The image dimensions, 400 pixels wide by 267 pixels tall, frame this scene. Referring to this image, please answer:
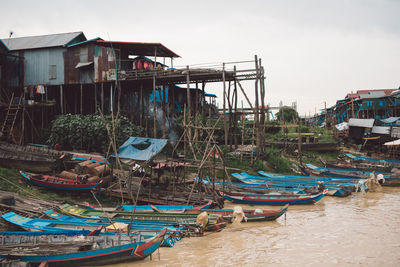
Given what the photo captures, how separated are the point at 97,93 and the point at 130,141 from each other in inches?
414

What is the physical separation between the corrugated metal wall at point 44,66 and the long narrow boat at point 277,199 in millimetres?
15912

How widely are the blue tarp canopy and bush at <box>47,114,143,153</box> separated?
4619mm

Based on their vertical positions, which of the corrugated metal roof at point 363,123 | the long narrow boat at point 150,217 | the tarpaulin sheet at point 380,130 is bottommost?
the long narrow boat at point 150,217

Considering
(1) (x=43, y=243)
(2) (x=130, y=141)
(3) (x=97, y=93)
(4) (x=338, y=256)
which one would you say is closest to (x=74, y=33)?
(3) (x=97, y=93)

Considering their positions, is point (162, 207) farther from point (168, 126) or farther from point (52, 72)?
point (52, 72)

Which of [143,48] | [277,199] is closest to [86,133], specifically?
[143,48]

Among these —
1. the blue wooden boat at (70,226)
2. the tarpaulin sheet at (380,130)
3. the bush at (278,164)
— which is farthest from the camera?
the tarpaulin sheet at (380,130)

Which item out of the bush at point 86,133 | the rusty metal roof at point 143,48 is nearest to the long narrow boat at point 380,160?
the rusty metal roof at point 143,48

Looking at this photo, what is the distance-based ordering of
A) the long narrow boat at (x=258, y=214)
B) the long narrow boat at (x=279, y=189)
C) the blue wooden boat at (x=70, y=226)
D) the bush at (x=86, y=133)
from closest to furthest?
the blue wooden boat at (x=70, y=226)
the long narrow boat at (x=258, y=214)
the long narrow boat at (x=279, y=189)
the bush at (x=86, y=133)

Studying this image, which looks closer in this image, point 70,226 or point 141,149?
point 70,226

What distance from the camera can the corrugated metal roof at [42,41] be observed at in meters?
22.0

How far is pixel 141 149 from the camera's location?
42.9 feet

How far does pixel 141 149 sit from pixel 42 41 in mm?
15711

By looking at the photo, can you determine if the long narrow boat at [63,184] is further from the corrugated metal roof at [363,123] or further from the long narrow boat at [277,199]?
the corrugated metal roof at [363,123]
